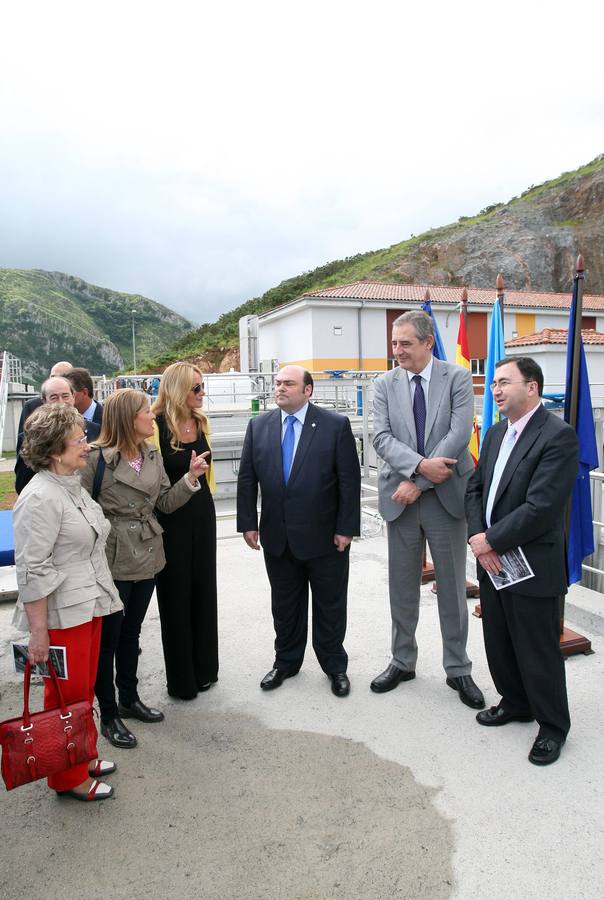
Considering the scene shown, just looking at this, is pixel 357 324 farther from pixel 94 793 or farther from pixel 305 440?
pixel 94 793

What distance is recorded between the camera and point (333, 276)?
183 feet

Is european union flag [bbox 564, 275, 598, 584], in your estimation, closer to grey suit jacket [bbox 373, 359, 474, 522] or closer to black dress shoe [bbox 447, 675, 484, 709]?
grey suit jacket [bbox 373, 359, 474, 522]

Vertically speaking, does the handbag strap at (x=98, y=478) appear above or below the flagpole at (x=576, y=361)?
below

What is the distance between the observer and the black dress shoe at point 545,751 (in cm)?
269

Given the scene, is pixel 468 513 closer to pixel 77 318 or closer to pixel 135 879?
pixel 135 879

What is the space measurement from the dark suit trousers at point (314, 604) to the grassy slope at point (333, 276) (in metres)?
42.4

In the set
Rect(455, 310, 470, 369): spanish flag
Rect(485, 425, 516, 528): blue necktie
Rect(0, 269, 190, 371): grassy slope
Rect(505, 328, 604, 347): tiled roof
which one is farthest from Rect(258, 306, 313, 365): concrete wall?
Rect(0, 269, 190, 371): grassy slope

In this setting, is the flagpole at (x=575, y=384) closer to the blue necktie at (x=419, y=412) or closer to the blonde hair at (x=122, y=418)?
the blue necktie at (x=419, y=412)

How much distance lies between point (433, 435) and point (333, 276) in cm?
5520

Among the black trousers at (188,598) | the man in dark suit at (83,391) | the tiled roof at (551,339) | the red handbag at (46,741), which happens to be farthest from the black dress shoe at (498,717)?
the tiled roof at (551,339)

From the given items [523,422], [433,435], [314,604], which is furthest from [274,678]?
[523,422]

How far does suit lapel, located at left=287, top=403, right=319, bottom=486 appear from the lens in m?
3.38

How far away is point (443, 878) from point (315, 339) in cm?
3120

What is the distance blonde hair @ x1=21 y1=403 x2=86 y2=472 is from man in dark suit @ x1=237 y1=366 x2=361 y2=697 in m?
1.29
